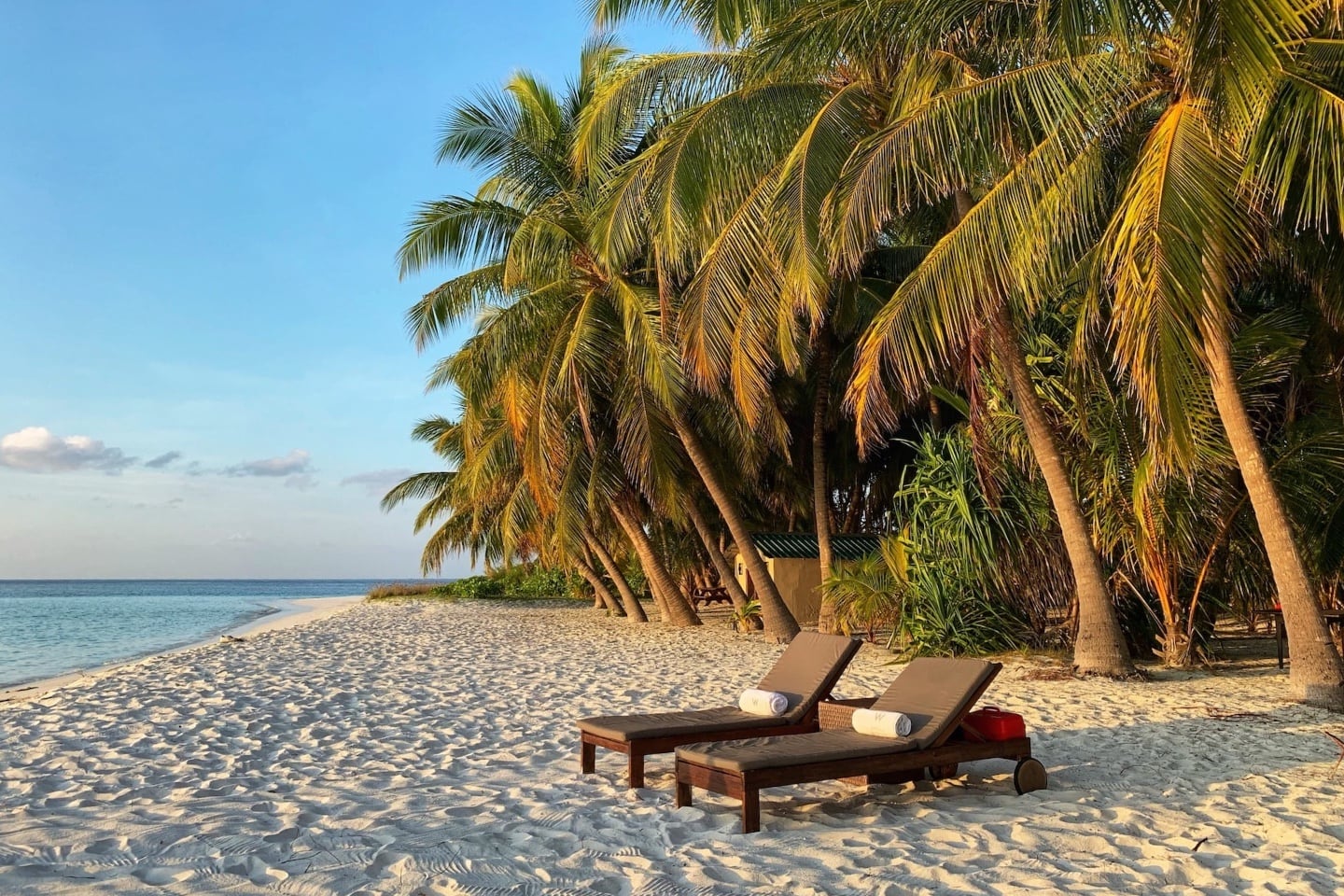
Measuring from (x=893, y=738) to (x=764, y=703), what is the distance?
0.99m

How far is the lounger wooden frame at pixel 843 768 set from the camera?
4.62 meters

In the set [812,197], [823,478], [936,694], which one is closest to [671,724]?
[936,694]

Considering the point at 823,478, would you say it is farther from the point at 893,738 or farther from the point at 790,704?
the point at 893,738

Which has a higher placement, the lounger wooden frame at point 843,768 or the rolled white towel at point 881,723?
the rolled white towel at point 881,723

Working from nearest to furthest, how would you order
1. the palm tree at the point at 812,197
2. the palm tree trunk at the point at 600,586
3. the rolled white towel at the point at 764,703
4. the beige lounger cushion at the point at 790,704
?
1. the beige lounger cushion at the point at 790,704
2. the rolled white towel at the point at 764,703
3. the palm tree at the point at 812,197
4. the palm tree trunk at the point at 600,586

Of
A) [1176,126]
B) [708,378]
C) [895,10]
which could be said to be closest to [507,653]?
[708,378]

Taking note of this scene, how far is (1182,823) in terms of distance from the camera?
477 cm

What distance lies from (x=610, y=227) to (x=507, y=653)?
590cm

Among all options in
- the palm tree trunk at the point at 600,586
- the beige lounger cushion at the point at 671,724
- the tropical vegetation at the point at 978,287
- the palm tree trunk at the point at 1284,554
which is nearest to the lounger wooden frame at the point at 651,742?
the beige lounger cushion at the point at 671,724

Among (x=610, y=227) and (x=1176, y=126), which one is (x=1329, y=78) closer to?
(x=1176, y=126)

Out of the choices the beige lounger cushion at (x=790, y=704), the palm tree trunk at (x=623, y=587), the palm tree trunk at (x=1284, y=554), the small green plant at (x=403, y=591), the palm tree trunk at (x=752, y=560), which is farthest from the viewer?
the small green plant at (x=403, y=591)

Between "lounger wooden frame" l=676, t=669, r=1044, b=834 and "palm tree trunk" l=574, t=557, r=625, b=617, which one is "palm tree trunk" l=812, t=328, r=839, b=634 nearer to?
"lounger wooden frame" l=676, t=669, r=1044, b=834

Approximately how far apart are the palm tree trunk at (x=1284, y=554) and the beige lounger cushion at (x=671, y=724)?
4.78 m

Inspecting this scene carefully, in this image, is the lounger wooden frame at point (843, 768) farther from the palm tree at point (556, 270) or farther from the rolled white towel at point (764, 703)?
the palm tree at point (556, 270)
